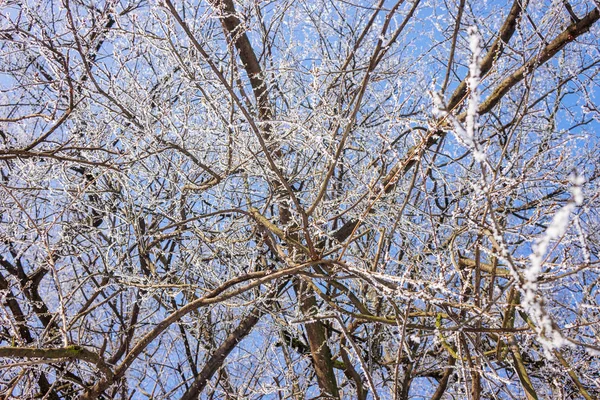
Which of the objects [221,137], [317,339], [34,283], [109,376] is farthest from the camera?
[34,283]

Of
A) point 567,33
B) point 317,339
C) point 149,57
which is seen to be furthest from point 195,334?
point 567,33

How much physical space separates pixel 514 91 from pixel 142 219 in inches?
161

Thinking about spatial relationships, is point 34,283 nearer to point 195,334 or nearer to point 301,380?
point 195,334

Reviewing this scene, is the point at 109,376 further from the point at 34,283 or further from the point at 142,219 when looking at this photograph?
the point at 34,283

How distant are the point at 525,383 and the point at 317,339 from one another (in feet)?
7.95

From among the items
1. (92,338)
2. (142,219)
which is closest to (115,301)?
(92,338)

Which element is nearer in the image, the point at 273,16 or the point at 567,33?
the point at 567,33

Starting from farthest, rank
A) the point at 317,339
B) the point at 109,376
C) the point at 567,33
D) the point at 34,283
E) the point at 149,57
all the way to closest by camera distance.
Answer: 1. the point at 149,57
2. the point at 34,283
3. the point at 317,339
4. the point at 567,33
5. the point at 109,376

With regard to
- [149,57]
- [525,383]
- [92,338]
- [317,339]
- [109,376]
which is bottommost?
→ [525,383]

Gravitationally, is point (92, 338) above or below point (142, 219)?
below

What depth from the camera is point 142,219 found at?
4.70 m

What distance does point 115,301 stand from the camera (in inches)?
209

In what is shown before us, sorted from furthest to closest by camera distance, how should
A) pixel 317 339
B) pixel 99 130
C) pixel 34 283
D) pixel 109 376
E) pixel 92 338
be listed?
pixel 92 338 < pixel 34 283 < pixel 317 339 < pixel 99 130 < pixel 109 376

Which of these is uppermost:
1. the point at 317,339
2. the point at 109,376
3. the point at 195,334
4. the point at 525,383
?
the point at 195,334
